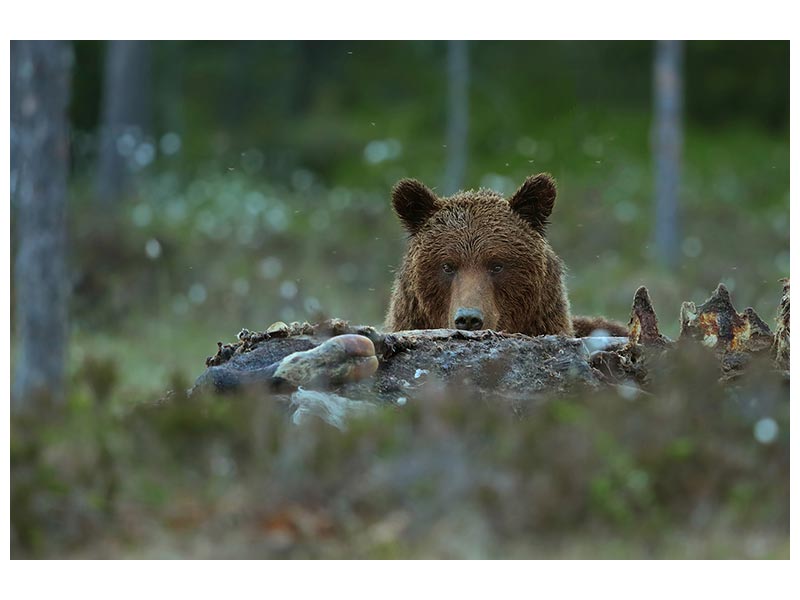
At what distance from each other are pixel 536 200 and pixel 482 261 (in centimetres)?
60

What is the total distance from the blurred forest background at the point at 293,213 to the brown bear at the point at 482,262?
0.88 meters

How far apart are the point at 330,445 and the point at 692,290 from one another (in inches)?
388

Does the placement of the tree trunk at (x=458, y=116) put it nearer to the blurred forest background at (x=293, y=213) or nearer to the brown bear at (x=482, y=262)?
the blurred forest background at (x=293, y=213)

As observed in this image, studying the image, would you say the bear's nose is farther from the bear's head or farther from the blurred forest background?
the blurred forest background

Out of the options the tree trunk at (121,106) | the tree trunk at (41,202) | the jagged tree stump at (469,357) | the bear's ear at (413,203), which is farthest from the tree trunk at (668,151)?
the jagged tree stump at (469,357)

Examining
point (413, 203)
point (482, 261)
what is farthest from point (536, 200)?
point (413, 203)

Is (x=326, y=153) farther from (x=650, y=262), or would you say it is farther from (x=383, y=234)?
(x=650, y=262)

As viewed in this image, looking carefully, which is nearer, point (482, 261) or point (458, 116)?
point (482, 261)

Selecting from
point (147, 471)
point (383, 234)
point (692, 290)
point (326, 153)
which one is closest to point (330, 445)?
point (147, 471)

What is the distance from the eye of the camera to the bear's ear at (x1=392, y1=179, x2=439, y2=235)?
22.8ft

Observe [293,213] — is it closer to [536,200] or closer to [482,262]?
[536,200]

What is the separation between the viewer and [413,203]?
23.0 ft

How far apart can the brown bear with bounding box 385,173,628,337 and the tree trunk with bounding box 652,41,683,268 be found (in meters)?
8.95
